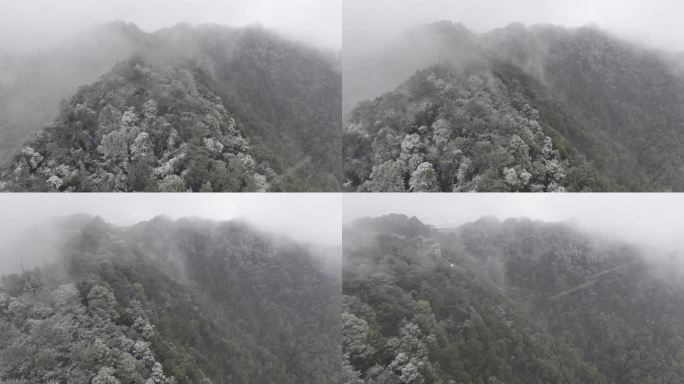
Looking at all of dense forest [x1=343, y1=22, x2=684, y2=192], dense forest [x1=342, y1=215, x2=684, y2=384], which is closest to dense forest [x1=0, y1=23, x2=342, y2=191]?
dense forest [x1=343, y1=22, x2=684, y2=192]

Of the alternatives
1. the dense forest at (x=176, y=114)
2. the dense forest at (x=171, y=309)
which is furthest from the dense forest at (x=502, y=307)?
the dense forest at (x=176, y=114)

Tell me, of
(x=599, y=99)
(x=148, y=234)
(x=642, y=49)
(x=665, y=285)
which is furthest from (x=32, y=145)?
(x=665, y=285)

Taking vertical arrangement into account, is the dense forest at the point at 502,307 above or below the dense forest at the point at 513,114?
below

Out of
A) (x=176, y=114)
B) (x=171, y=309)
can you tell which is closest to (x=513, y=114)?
(x=176, y=114)

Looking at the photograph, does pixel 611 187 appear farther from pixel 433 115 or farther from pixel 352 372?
pixel 352 372

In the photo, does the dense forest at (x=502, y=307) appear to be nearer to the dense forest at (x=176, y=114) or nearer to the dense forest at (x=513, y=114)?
the dense forest at (x=513, y=114)

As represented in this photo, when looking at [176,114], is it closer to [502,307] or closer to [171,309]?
[171,309]
